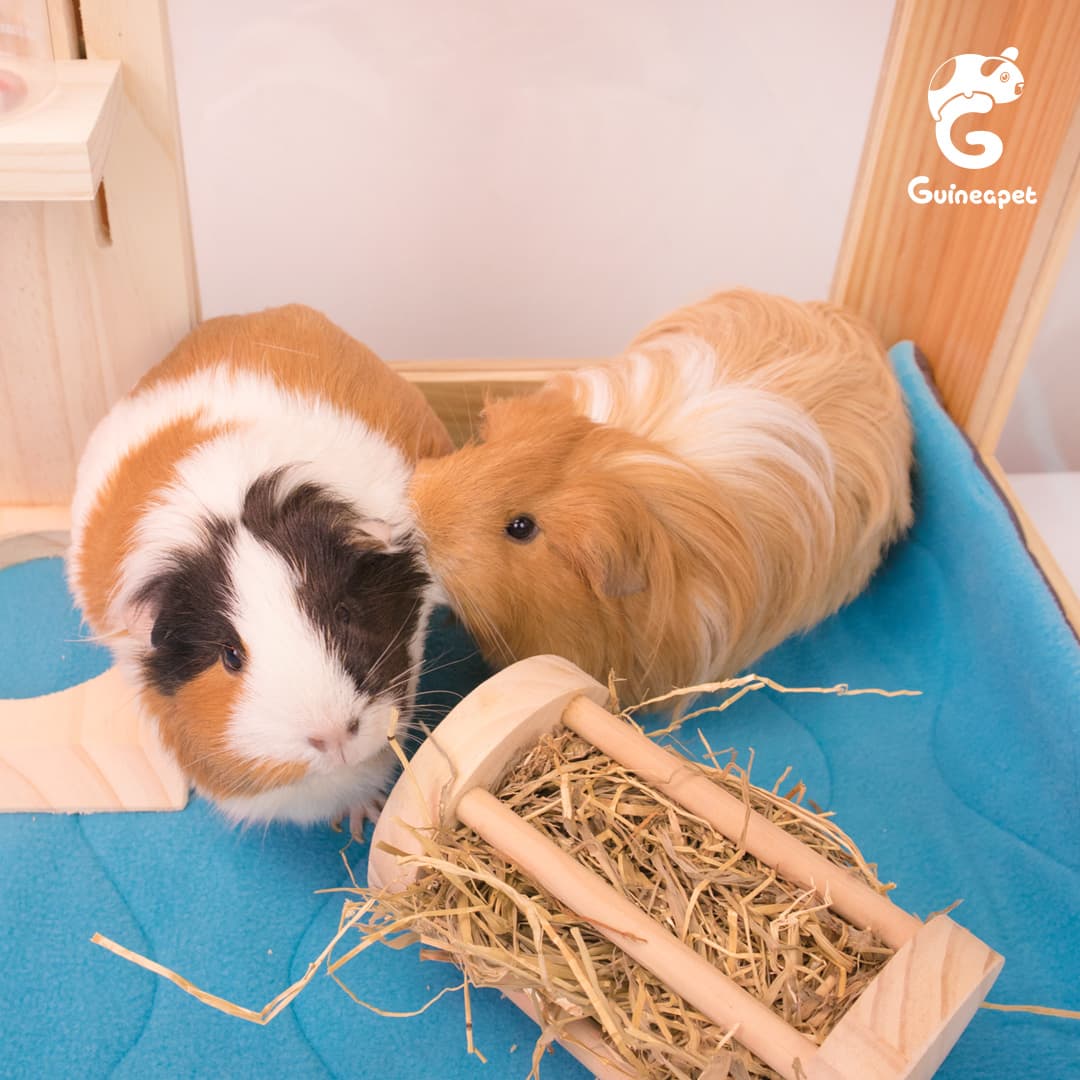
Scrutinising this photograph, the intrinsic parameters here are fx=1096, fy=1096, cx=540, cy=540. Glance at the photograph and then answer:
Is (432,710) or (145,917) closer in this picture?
(145,917)

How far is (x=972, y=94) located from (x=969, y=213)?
172mm

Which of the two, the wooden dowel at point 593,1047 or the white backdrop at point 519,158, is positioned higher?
the white backdrop at point 519,158

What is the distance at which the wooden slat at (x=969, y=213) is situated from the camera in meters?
1.50

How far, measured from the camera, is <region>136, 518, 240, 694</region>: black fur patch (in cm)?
111

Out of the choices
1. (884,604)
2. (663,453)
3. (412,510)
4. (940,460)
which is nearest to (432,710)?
(412,510)

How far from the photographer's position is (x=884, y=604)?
172cm

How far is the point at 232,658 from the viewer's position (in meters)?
1.11

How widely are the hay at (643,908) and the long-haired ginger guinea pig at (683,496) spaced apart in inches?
10.6

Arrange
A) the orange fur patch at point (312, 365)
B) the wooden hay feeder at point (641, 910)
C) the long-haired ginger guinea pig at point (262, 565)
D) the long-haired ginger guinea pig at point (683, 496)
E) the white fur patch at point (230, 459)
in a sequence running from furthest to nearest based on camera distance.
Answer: the orange fur patch at point (312, 365), the long-haired ginger guinea pig at point (683, 496), the white fur patch at point (230, 459), the long-haired ginger guinea pig at point (262, 565), the wooden hay feeder at point (641, 910)

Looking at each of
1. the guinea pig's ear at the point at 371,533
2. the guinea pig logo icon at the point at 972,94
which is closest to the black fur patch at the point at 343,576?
the guinea pig's ear at the point at 371,533

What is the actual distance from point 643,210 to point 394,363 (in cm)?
56

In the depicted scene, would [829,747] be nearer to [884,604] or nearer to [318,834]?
[884,604]

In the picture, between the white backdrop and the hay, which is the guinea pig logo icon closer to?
the white backdrop

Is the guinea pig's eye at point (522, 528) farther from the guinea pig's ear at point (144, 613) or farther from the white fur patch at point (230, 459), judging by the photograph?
the guinea pig's ear at point (144, 613)
